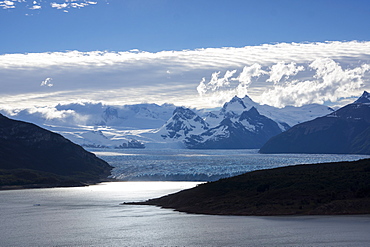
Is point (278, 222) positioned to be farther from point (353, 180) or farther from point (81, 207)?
point (81, 207)

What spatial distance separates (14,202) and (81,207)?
2122cm

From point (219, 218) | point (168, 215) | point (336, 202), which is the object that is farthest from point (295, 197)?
point (168, 215)

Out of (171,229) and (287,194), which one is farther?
(287,194)

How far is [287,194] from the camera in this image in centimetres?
8006

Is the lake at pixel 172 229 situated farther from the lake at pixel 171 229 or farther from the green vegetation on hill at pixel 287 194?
the green vegetation on hill at pixel 287 194

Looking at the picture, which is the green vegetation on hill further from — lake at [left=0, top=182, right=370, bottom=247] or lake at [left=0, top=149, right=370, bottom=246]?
lake at [left=0, top=182, right=370, bottom=247]

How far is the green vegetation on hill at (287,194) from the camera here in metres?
73.9

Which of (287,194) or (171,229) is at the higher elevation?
(287,194)

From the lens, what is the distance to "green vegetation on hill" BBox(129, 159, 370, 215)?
73.9 metres

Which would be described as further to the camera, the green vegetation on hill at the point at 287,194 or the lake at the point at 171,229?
the green vegetation on hill at the point at 287,194

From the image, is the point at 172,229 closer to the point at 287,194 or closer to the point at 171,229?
the point at 171,229

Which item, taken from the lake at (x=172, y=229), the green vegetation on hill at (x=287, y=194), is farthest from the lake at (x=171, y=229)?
the green vegetation on hill at (x=287, y=194)

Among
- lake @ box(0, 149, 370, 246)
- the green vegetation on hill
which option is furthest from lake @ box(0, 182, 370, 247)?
the green vegetation on hill

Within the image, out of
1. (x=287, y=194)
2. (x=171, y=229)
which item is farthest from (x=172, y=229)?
(x=287, y=194)
